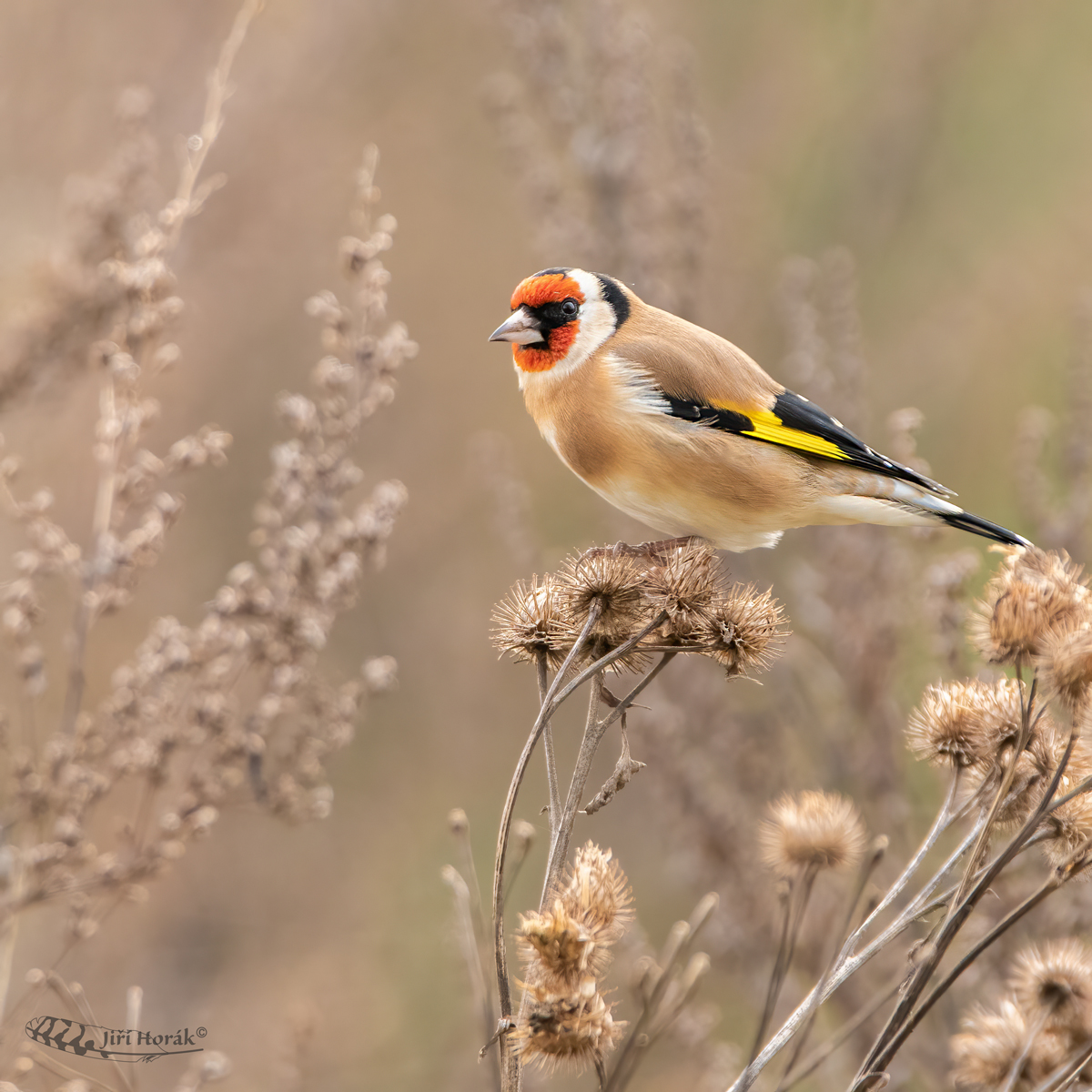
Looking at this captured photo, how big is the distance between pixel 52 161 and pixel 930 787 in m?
3.87

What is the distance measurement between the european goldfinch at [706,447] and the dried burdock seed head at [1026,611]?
121cm

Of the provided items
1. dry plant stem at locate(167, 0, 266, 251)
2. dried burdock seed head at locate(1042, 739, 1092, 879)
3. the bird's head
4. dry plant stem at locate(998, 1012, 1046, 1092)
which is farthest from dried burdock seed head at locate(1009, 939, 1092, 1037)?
dry plant stem at locate(167, 0, 266, 251)

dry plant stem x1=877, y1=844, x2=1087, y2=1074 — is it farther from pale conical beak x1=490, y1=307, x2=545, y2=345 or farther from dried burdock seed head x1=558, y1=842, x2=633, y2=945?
pale conical beak x1=490, y1=307, x2=545, y2=345

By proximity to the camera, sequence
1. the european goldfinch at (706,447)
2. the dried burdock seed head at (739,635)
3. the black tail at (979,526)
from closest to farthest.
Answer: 1. the dried burdock seed head at (739,635)
2. the black tail at (979,526)
3. the european goldfinch at (706,447)

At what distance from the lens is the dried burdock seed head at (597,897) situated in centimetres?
145

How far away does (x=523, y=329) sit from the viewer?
10.5 feet

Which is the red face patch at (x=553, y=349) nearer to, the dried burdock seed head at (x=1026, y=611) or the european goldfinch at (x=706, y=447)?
the european goldfinch at (x=706, y=447)

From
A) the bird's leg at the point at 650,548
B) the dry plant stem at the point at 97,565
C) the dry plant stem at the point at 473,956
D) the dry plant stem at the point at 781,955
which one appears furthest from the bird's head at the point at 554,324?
the dry plant stem at the point at 473,956

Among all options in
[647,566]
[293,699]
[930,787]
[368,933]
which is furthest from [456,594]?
[647,566]

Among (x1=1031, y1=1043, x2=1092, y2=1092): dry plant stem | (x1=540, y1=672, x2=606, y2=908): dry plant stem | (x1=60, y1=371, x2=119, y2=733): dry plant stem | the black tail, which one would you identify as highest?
(x1=60, y1=371, x2=119, y2=733): dry plant stem

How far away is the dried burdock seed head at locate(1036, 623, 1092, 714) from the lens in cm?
147

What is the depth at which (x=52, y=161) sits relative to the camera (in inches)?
157

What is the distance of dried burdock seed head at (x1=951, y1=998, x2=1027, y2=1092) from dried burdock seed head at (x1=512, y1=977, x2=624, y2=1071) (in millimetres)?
746

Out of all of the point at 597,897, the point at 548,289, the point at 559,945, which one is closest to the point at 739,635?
the point at 597,897
